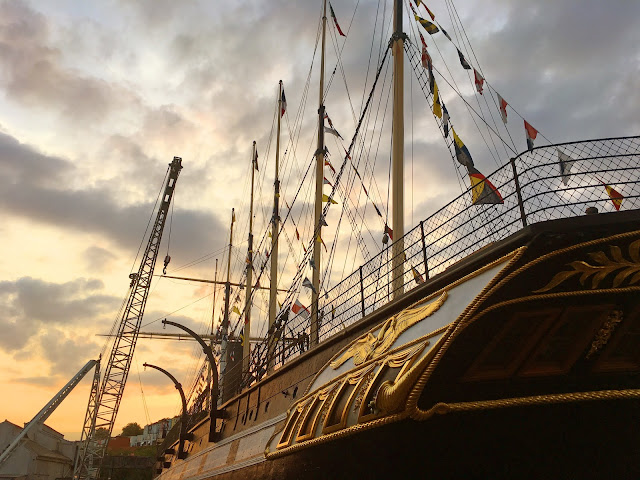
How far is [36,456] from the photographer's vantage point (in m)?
33.5

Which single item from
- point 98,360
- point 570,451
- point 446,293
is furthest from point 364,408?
point 98,360

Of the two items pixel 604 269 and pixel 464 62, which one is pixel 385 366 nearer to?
pixel 604 269

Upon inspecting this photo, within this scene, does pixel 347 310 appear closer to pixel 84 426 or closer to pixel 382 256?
pixel 382 256

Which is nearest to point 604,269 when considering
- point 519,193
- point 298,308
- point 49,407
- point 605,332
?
point 605,332

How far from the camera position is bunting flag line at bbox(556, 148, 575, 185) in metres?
5.01

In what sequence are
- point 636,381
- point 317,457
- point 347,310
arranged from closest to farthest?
1. point 636,381
2. point 317,457
3. point 347,310

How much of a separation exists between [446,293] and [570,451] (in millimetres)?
2044

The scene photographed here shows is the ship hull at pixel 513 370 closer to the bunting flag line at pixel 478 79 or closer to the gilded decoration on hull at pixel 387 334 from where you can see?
the gilded decoration on hull at pixel 387 334

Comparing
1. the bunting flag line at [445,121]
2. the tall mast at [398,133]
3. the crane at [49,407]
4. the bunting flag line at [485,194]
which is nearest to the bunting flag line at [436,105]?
the bunting flag line at [445,121]

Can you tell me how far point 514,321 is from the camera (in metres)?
4.77

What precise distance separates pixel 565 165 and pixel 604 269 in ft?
3.78

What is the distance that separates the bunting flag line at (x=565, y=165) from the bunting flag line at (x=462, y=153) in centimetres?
283

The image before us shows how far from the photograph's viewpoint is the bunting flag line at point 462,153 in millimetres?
8109

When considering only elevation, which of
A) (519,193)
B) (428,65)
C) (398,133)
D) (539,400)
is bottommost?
(539,400)
